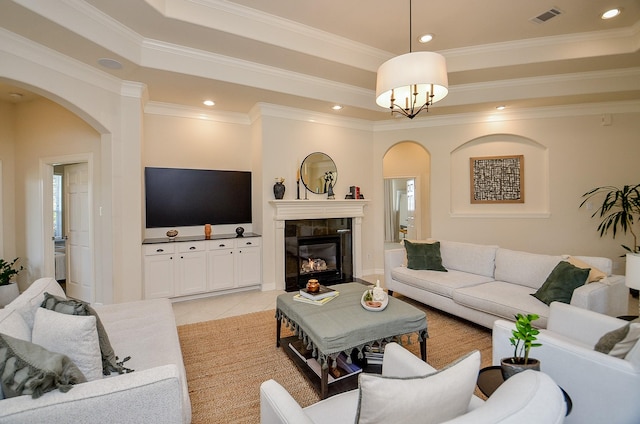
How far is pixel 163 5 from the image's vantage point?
3.00 meters

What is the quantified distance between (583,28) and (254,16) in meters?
3.91

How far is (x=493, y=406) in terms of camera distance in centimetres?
89

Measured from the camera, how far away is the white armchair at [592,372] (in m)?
1.45

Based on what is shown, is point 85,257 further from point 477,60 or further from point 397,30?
point 477,60

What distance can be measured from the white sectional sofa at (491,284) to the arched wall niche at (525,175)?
1646mm

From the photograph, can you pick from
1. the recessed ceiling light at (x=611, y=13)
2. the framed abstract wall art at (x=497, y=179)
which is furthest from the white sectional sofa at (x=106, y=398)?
the framed abstract wall art at (x=497, y=179)

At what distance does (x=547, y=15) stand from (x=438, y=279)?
3229 mm

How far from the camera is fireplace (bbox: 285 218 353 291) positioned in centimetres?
505

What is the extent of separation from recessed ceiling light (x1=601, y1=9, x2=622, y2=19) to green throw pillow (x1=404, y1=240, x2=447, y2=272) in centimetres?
316

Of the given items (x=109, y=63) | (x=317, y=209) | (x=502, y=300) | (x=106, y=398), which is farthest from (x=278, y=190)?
(x=106, y=398)

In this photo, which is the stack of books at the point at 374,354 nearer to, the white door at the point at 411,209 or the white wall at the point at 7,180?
the white door at the point at 411,209

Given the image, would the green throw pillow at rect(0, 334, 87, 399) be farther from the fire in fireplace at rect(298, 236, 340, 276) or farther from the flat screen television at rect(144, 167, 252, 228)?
the fire in fireplace at rect(298, 236, 340, 276)

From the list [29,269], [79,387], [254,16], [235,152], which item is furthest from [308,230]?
[29,269]

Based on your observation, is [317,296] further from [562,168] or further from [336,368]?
[562,168]
